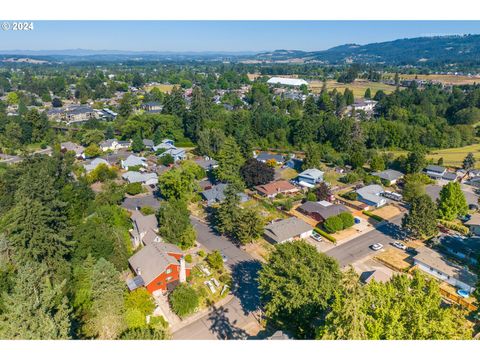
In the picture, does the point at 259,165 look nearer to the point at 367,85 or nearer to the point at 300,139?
the point at 300,139

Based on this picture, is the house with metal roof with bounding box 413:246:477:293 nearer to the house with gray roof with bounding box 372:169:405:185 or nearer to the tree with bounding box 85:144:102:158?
the house with gray roof with bounding box 372:169:405:185

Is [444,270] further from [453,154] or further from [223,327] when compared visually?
[453,154]

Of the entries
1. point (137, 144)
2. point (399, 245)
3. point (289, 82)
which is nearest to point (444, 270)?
point (399, 245)

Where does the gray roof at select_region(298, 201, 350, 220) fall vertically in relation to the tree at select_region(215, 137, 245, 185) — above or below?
below

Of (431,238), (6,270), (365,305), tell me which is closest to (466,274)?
(431,238)

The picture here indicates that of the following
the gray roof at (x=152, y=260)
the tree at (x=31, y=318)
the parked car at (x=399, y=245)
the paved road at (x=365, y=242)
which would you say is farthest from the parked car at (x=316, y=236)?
the tree at (x=31, y=318)

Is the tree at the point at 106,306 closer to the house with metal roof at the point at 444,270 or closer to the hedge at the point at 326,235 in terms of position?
the hedge at the point at 326,235

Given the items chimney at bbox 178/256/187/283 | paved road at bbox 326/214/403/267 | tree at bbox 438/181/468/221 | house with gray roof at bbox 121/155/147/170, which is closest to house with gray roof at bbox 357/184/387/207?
paved road at bbox 326/214/403/267
